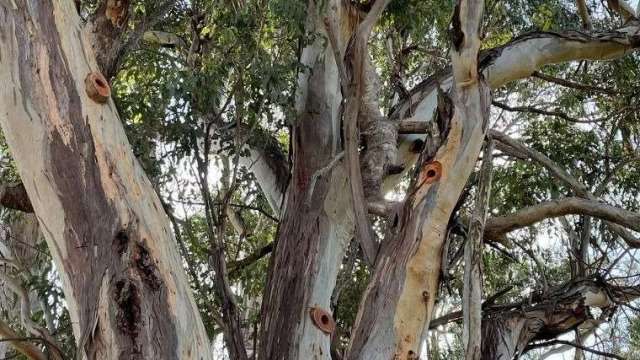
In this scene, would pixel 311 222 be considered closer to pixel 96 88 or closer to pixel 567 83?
pixel 96 88

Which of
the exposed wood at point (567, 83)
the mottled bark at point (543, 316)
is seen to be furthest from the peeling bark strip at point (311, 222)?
the exposed wood at point (567, 83)

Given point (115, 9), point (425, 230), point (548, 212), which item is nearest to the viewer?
point (425, 230)

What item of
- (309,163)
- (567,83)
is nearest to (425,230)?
(309,163)

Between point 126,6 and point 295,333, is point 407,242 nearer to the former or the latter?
point 295,333

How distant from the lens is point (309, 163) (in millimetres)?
3416

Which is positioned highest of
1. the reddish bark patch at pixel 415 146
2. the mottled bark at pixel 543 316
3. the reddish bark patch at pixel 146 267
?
the reddish bark patch at pixel 415 146

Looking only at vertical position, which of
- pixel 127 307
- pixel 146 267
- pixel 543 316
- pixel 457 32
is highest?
pixel 457 32

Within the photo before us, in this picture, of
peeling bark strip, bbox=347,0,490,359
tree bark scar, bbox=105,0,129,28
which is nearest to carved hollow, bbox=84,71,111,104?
peeling bark strip, bbox=347,0,490,359

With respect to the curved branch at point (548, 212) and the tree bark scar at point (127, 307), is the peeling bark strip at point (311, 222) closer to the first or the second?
the curved branch at point (548, 212)

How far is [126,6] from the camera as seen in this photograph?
10.9 ft

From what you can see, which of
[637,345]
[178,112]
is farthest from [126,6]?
[637,345]

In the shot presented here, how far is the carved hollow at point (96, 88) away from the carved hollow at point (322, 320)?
1032 mm

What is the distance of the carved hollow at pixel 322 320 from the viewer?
8.67 ft

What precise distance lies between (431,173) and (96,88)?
3.27 feet
